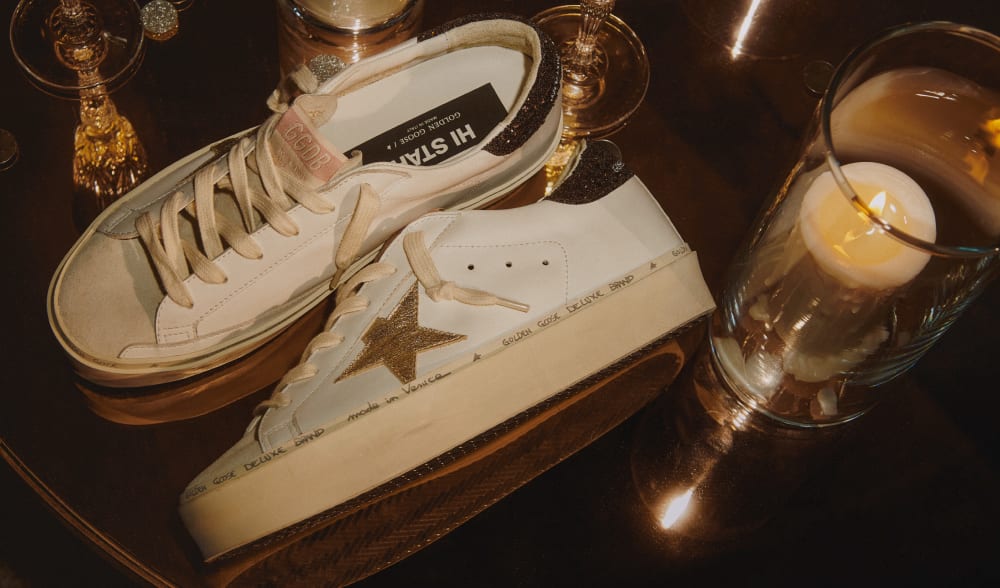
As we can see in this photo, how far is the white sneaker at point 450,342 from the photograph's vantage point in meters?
0.60

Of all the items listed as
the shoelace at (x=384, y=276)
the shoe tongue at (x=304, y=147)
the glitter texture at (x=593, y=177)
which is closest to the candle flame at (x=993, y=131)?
the glitter texture at (x=593, y=177)

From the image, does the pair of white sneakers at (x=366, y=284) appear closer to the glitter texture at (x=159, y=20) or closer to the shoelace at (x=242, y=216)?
the shoelace at (x=242, y=216)

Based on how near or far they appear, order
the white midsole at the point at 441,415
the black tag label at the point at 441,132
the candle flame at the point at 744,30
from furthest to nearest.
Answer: the candle flame at the point at 744,30, the black tag label at the point at 441,132, the white midsole at the point at 441,415

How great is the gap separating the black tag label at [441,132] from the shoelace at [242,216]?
0.05m

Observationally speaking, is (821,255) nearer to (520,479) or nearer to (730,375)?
(730,375)

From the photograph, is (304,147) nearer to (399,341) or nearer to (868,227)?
(399,341)

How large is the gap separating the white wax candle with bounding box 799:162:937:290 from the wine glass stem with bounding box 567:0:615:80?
0.76ft

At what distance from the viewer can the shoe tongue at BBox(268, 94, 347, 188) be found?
65 cm

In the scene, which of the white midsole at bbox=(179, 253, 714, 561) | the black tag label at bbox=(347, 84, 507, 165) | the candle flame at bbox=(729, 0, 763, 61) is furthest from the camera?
the candle flame at bbox=(729, 0, 763, 61)

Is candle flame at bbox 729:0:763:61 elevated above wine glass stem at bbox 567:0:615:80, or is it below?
below

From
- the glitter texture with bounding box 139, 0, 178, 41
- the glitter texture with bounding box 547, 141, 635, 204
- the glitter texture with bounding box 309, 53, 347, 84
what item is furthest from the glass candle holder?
the glitter texture with bounding box 139, 0, 178, 41

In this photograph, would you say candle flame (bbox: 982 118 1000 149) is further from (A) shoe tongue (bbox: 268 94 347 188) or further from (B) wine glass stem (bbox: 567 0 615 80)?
(A) shoe tongue (bbox: 268 94 347 188)

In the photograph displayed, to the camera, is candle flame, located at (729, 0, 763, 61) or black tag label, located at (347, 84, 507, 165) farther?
candle flame, located at (729, 0, 763, 61)

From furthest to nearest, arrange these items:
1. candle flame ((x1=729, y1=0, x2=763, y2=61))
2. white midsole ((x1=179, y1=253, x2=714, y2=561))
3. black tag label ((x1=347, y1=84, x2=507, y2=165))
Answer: candle flame ((x1=729, y1=0, x2=763, y2=61)) < black tag label ((x1=347, y1=84, x2=507, y2=165)) < white midsole ((x1=179, y1=253, x2=714, y2=561))
